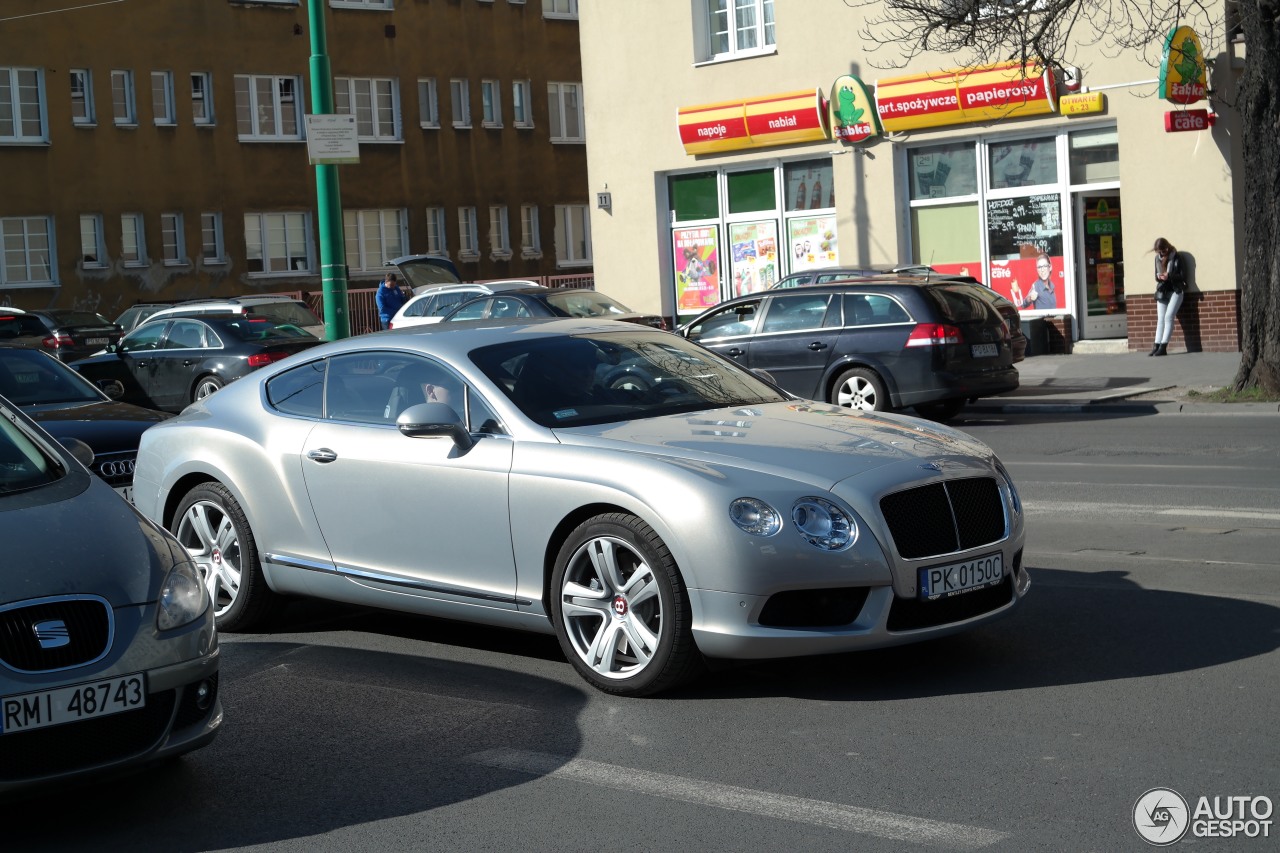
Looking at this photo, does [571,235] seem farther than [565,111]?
No

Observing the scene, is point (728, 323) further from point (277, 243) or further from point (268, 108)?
point (268, 108)

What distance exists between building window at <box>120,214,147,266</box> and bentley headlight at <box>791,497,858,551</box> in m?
40.8

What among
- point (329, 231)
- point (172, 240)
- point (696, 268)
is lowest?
point (696, 268)

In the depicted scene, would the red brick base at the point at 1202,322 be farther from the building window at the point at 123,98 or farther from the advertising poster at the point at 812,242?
A: the building window at the point at 123,98

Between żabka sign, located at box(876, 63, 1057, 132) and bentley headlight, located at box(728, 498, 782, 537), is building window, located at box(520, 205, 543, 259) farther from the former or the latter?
bentley headlight, located at box(728, 498, 782, 537)

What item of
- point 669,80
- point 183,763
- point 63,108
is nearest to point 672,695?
point 183,763

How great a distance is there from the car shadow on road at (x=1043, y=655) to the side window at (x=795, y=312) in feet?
35.5

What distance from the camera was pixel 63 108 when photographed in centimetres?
4297

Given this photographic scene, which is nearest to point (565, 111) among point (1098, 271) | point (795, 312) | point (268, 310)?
point (268, 310)

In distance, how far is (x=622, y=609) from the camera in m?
6.41

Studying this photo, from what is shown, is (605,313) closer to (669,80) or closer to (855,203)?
(855,203)

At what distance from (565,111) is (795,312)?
1414 inches

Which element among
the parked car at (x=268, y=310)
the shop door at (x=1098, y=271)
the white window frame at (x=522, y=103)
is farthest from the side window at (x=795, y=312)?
the white window frame at (x=522, y=103)

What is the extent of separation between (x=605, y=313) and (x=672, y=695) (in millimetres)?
17322
